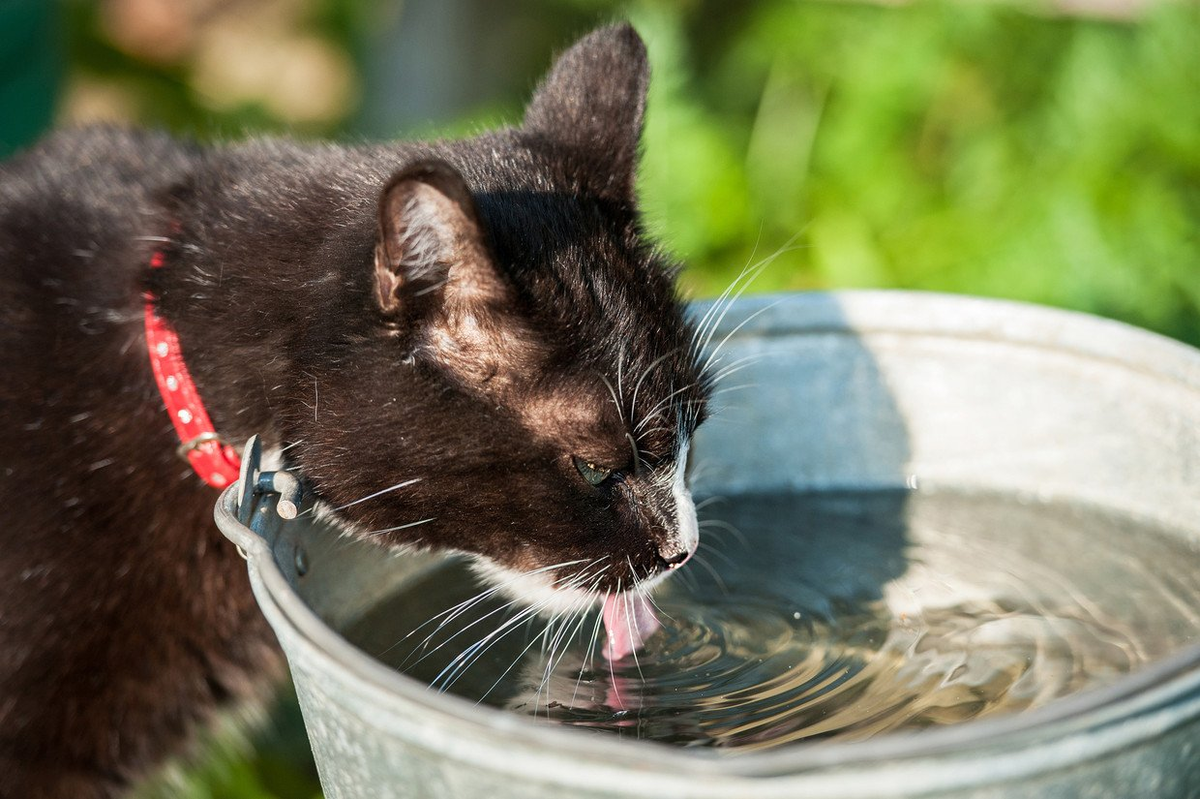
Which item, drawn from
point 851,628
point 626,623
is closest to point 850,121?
point 851,628

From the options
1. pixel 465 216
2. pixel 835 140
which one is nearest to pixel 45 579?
pixel 465 216

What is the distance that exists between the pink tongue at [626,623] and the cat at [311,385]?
10mm

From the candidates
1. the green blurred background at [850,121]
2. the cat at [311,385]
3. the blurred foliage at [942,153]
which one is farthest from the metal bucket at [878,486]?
the blurred foliage at [942,153]

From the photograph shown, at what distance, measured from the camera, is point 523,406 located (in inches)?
61.3

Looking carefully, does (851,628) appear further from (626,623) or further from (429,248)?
(429,248)

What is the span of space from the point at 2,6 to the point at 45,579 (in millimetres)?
1934

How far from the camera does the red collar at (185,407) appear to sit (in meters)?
1.68

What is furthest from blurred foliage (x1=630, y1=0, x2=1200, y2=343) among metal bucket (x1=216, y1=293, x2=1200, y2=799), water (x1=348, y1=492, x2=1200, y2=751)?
water (x1=348, y1=492, x2=1200, y2=751)

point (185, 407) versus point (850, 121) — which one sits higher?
point (185, 407)

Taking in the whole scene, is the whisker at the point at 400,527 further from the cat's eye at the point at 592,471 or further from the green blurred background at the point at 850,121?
the green blurred background at the point at 850,121

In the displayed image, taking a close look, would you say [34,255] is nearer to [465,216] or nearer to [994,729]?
[465,216]

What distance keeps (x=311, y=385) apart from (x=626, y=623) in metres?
0.51

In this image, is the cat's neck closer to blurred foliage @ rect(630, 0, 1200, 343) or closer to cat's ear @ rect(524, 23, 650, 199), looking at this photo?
cat's ear @ rect(524, 23, 650, 199)

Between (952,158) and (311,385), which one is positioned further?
(952,158)
